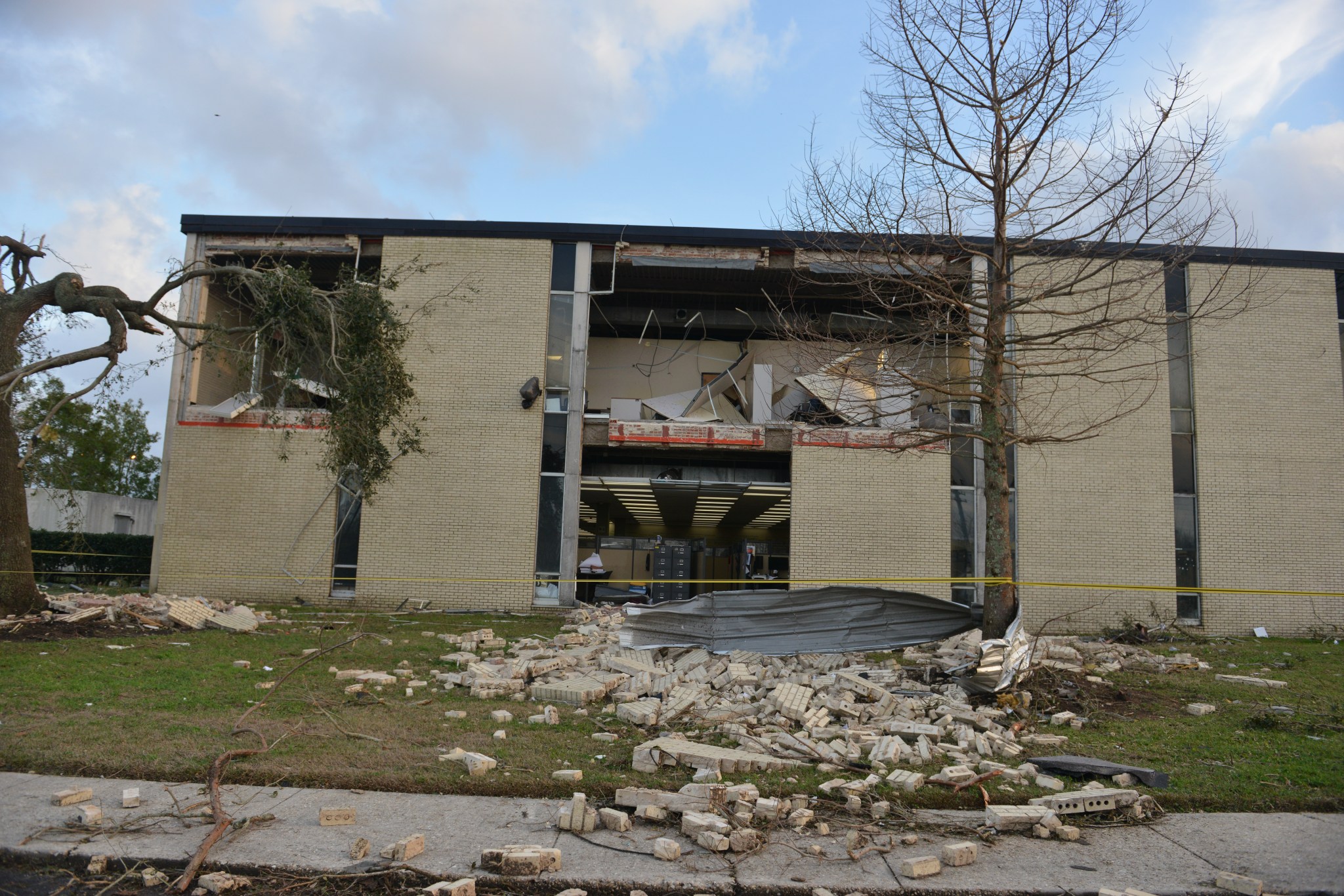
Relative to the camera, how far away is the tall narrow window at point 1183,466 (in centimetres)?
1938

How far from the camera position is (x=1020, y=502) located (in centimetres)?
1931

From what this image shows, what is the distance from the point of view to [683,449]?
20812mm

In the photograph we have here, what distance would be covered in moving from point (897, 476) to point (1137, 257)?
31.8 feet

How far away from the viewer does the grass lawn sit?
225 inches

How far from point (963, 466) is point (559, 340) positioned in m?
10.1

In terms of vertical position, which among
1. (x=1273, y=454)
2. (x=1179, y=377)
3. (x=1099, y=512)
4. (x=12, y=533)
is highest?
(x=1179, y=377)

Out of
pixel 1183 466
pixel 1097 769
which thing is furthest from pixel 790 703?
pixel 1183 466

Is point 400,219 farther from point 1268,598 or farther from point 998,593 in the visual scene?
point 1268,598

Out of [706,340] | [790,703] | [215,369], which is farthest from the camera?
[706,340]

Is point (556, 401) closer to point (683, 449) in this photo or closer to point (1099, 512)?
point (683, 449)

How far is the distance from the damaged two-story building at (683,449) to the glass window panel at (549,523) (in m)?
0.05

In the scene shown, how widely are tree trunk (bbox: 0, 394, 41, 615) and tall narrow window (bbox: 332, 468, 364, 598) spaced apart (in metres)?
6.29

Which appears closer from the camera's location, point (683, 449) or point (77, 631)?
point (77, 631)

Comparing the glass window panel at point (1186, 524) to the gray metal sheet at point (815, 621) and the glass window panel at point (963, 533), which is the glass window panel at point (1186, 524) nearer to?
the glass window panel at point (963, 533)
